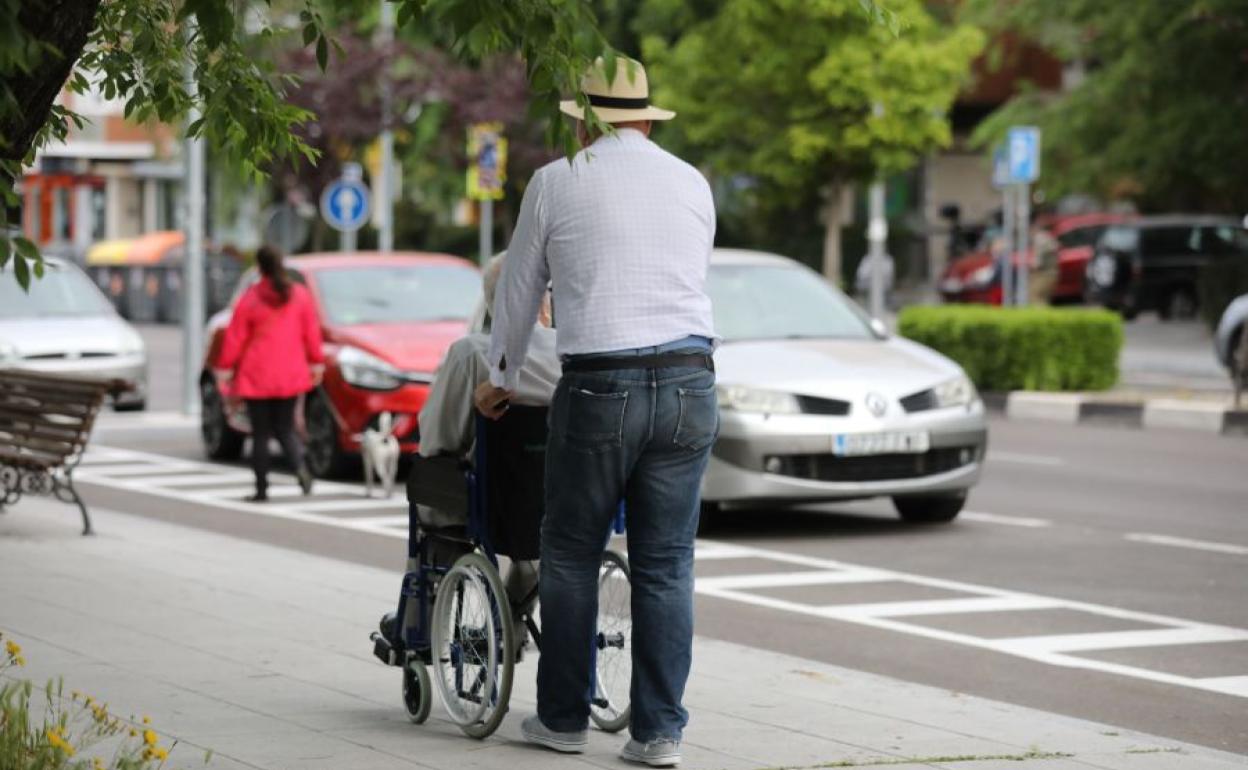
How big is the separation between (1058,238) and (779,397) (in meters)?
31.3

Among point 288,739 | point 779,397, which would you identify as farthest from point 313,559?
point 288,739

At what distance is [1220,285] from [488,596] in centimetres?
2769

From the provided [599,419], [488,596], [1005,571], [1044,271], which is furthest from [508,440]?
[1044,271]

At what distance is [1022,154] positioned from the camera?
2759cm

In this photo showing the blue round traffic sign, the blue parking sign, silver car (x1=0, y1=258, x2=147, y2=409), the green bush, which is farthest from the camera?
the green bush

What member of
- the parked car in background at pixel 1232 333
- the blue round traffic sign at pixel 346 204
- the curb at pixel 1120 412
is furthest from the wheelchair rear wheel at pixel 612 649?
the blue round traffic sign at pixel 346 204

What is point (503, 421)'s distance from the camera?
6.79m

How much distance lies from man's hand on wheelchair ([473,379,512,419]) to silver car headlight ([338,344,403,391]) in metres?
9.52

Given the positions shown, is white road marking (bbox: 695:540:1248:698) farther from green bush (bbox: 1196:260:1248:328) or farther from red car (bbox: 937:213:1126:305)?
red car (bbox: 937:213:1126:305)

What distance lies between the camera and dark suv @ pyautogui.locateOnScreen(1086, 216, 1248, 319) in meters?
39.0

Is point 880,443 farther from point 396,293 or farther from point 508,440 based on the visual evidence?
point 508,440

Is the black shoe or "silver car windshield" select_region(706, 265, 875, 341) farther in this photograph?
the black shoe

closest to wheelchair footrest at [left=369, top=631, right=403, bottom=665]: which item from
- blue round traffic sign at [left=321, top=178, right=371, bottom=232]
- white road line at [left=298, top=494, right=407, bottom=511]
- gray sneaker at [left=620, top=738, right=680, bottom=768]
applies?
gray sneaker at [left=620, top=738, right=680, bottom=768]

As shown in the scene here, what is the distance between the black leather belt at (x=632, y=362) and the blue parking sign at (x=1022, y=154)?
2179cm
